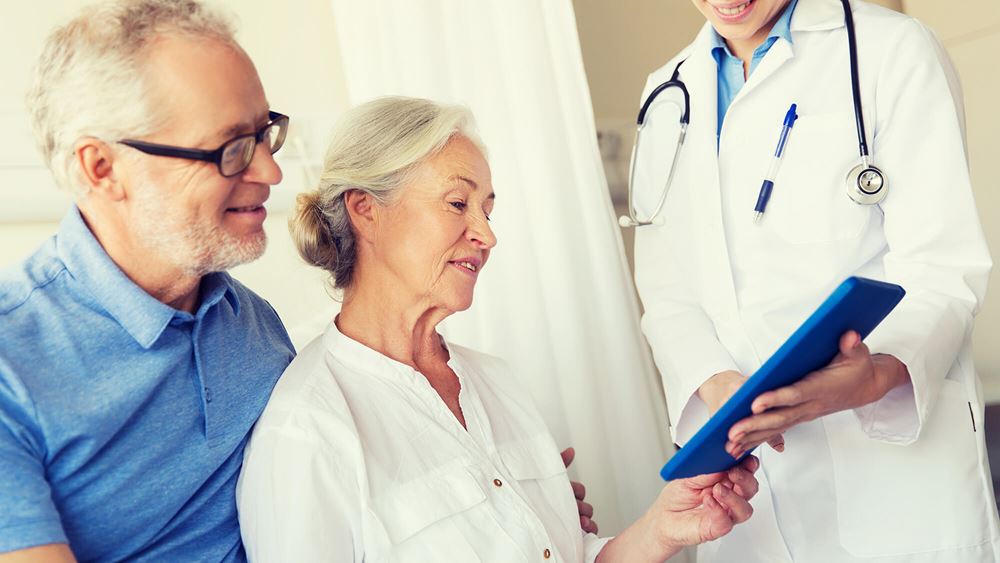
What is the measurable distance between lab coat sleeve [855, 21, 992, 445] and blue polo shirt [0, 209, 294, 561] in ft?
2.83

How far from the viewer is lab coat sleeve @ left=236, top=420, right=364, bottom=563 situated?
3.75ft

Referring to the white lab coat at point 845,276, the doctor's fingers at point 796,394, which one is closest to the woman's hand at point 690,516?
the white lab coat at point 845,276

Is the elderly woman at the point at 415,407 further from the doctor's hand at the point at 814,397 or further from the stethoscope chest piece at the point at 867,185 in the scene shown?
the stethoscope chest piece at the point at 867,185

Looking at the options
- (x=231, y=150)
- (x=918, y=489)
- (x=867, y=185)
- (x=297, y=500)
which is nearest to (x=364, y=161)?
(x=231, y=150)

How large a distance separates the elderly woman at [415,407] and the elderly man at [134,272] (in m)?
0.11

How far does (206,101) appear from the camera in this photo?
43.8 inches

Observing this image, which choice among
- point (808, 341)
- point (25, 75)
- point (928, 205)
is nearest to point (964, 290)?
point (928, 205)

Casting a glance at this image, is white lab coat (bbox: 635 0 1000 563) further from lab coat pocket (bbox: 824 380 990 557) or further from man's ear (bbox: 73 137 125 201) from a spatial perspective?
man's ear (bbox: 73 137 125 201)

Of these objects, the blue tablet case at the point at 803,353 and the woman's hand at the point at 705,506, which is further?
the woman's hand at the point at 705,506

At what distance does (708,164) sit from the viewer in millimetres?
1532

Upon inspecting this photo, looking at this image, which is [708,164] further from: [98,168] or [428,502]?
[98,168]

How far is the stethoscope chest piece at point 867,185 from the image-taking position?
4.45 feet

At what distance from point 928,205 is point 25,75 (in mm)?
1433

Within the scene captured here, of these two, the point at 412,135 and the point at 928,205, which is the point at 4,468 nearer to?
the point at 412,135
